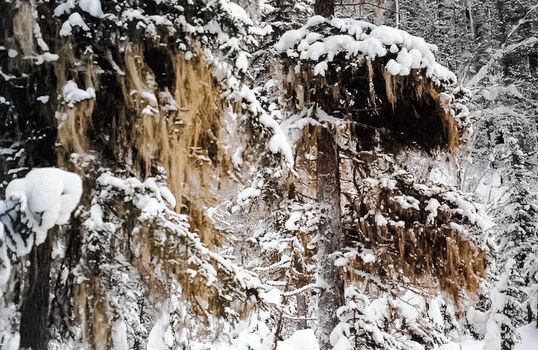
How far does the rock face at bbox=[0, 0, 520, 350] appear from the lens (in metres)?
4.08

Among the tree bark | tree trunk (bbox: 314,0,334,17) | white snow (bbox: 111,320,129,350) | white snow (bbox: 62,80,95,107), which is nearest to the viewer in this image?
white snow (bbox: 62,80,95,107)

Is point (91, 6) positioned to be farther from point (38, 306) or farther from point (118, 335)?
point (118, 335)

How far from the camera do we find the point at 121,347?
548 centimetres

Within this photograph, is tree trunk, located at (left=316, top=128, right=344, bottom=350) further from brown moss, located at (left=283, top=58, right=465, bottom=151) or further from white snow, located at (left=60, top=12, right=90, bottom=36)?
white snow, located at (left=60, top=12, right=90, bottom=36)

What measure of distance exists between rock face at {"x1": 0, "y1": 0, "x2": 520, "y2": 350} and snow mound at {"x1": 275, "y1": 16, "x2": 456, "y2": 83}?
24mm

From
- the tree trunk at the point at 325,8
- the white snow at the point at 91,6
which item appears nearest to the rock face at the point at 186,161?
the white snow at the point at 91,6

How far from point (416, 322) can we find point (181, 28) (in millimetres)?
5786

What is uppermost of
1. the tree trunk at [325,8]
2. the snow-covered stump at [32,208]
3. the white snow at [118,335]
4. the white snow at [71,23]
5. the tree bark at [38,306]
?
the tree trunk at [325,8]

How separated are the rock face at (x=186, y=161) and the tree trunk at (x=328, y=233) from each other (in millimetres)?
27

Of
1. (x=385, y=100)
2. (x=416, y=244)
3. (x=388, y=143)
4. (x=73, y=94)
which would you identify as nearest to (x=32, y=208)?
(x=73, y=94)

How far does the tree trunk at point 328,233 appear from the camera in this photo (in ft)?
24.6

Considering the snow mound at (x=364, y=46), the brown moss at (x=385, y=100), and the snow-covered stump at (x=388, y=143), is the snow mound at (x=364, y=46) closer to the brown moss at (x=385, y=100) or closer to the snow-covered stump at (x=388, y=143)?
the snow-covered stump at (x=388, y=143)

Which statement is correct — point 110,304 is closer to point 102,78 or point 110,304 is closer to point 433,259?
point 102,78

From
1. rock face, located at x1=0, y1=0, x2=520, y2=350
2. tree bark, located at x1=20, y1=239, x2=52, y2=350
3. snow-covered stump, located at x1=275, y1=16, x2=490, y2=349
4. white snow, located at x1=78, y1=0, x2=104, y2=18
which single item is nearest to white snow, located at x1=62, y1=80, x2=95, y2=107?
rock face, located at x1=0, y1=0, x2=520, y2=350
